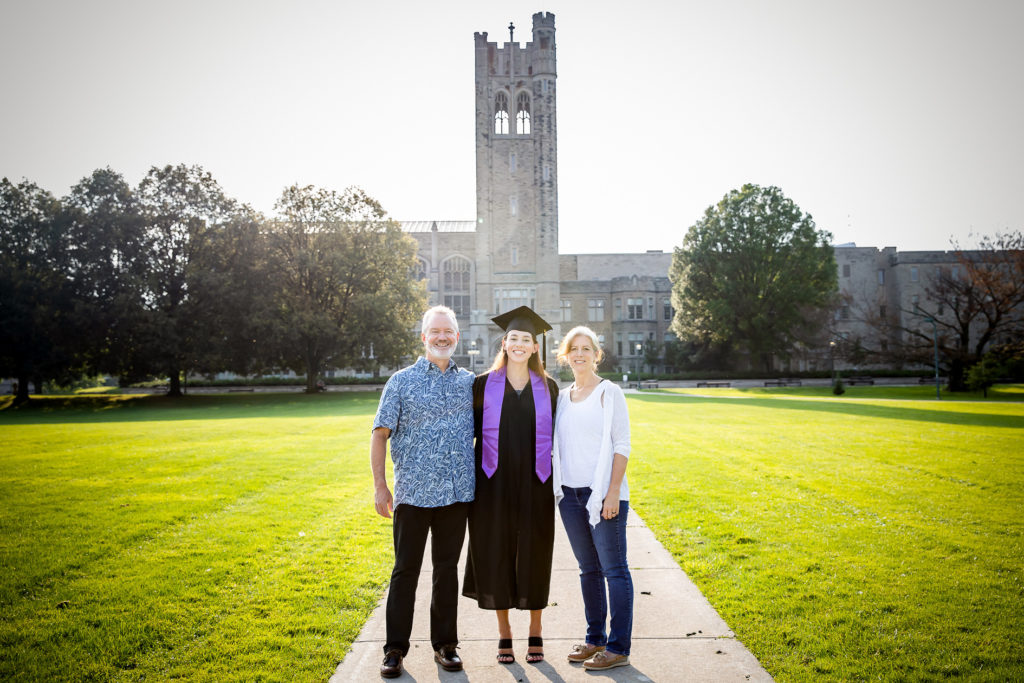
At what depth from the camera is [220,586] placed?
205 inches

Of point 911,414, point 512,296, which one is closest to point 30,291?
point 512,296

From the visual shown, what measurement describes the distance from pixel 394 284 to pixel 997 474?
33.6 m

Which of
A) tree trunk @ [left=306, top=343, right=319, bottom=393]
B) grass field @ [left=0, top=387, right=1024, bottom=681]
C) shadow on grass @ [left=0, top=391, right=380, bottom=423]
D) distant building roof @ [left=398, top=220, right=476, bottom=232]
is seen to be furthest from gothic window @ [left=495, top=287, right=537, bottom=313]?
grass field @ [left=0, top=387, right=1024, bottom=681]

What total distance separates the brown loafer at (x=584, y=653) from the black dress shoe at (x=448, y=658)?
0.68 m

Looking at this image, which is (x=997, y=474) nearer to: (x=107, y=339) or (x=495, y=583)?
(x=495, y=583)

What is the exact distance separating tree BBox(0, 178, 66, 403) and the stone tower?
28.2 metres

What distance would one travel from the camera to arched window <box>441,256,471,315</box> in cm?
5912

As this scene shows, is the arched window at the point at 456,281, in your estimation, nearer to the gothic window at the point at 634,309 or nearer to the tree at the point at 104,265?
the gothic window at the point at 634,309

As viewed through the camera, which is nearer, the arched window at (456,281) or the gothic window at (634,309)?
the arched window at (456,281)

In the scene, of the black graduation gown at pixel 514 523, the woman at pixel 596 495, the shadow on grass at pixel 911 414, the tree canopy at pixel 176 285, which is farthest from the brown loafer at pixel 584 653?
the tree canopy at pixel 176 285

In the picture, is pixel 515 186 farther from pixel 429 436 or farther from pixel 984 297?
pixel 429 436

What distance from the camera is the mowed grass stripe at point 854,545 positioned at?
3930 mm

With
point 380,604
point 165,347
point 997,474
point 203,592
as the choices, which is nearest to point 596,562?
point 380,604

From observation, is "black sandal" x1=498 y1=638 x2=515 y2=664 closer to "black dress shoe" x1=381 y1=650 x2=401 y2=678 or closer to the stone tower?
"black dress shoe" x1=381 y1=650 x2=401 y2=678
